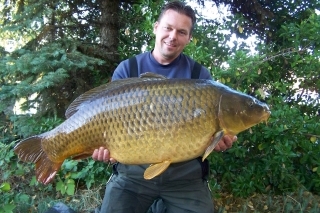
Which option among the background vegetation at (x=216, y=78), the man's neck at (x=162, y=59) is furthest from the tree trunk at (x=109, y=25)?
the man's neck at (x=162, y=59)

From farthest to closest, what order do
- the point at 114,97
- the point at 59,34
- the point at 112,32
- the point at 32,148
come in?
the point at 112,32
the point at 59,34
the point at 32,148
the point at 114,97

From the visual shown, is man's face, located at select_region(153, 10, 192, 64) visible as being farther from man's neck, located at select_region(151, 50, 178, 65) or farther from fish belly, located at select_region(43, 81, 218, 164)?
fish belly, located at select_region(43, 81, 218, 164)

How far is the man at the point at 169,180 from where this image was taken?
213 centimetres

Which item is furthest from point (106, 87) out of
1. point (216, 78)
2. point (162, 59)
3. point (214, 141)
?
point (216, 78)

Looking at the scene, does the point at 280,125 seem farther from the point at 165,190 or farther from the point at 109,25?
the point at 109,25

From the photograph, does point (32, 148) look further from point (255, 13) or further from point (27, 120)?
point (255, 13)

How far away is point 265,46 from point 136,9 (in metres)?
1.29

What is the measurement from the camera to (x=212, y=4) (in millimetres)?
3979

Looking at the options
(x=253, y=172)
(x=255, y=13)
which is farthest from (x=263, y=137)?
(x=255, y=13)

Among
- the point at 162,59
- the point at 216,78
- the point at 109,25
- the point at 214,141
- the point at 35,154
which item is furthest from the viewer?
the point at 109,25

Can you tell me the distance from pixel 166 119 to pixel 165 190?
0.65m

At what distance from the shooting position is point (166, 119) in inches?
66.1

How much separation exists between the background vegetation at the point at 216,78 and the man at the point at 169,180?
0.84 metres

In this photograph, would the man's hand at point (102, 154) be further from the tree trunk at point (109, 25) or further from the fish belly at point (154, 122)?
the tree trunk at point (109, 25)
